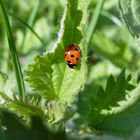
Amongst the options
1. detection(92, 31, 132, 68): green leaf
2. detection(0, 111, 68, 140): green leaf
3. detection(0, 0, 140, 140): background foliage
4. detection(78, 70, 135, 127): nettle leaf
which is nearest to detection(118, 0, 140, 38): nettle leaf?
detection(0, 0, 140, 140): background foliage

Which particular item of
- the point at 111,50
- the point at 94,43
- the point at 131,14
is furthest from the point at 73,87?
the point at 111,50

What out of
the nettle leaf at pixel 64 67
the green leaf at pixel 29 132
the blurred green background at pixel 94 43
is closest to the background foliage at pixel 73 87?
the nettle leaf at pixel 64 67

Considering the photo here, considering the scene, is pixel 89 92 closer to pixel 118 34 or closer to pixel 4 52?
pixel 4 52

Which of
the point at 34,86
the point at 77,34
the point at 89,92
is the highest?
the point at 77,34

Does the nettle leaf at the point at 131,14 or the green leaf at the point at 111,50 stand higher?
the nettle leaf at the point at 131,14

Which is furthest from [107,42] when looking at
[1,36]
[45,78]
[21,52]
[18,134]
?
[18,134]

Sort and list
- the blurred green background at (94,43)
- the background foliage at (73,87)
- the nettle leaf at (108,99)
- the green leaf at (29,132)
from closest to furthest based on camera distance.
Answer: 1. the green leaf at (29,132)
2. the background foliage at (73,87)
3. the nettle leaf at (108,99)
4. the blurred green background at (94,43)

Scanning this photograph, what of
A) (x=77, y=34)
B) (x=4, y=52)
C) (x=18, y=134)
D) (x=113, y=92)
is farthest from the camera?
(x=4, y=52)

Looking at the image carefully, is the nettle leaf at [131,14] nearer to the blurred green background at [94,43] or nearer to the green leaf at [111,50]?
the blurred green background at [94,43]
